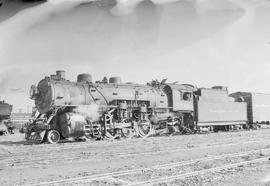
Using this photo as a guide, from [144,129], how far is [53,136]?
5379 millimetres

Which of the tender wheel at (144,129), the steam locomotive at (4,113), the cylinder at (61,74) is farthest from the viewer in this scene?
A: the steam locomotive at (4,113)

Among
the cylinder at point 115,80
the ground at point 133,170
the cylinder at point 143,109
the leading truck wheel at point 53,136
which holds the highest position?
the cylinder at point 115,80

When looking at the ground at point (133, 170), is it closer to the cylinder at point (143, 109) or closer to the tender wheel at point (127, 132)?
the tender wheel at point (127, 132)

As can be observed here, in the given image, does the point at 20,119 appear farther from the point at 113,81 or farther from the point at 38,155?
the point at 38,155

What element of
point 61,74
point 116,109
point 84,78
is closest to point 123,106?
point 116,109

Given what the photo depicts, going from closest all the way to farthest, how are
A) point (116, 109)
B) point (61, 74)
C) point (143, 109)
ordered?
point (61, 74), point (116, 109), point (143, 109)

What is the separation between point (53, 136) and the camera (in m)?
16.0

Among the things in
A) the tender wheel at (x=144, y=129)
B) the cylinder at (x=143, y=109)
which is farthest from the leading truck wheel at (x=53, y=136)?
the cylinder at (x=143, y=109)

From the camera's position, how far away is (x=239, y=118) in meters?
25.4

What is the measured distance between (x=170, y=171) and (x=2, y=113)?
21.9 m

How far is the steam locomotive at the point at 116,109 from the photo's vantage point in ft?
53.3

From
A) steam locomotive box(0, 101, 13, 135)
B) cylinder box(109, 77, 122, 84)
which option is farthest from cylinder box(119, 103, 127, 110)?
steam locomotive box(0, 101, 13, 135)

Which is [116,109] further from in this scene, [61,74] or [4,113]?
[4,113]

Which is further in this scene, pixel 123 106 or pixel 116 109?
pixel 116 109
